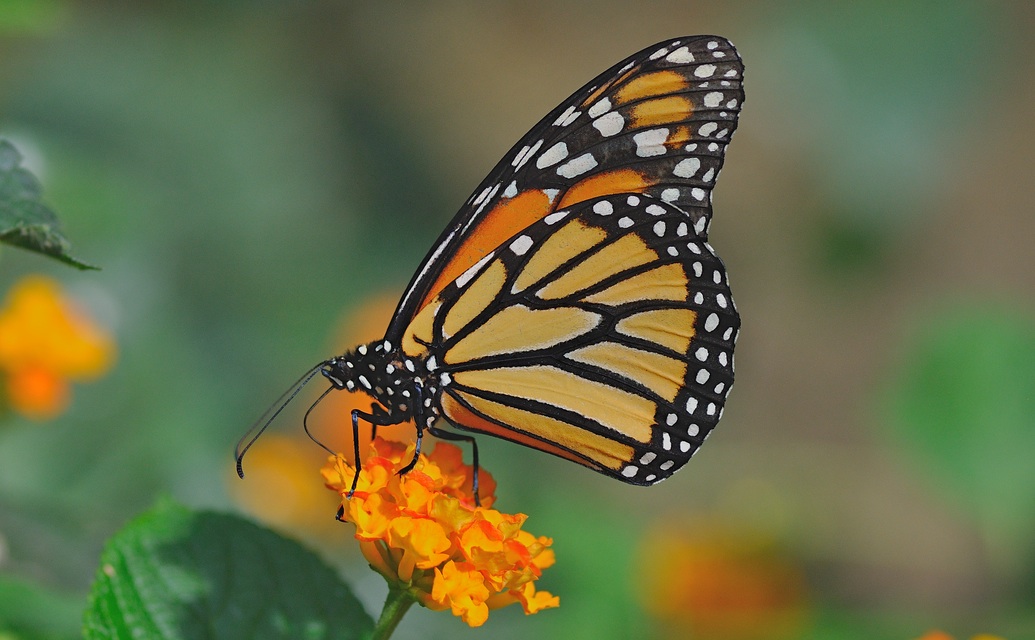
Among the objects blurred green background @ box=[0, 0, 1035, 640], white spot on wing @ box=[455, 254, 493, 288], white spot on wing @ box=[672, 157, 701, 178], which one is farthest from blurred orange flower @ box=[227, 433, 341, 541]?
white spot on wing @ box=[672, 157, 701, 178]

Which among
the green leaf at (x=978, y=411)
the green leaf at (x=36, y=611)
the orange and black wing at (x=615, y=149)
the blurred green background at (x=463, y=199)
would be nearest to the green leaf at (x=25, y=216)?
the blurred green background at (x=463, y=199)

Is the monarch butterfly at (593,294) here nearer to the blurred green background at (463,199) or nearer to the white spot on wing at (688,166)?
the white spot on wing at (688,166)

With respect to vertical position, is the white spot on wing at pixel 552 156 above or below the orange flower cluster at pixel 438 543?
above

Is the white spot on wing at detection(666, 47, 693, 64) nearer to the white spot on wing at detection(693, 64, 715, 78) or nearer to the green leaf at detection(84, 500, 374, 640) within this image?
the white spot on wing at detection(693, 64, 715, 78)

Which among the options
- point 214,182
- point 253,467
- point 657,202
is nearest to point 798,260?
point 214,182

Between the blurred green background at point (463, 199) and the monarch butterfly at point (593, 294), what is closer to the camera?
the monarch butterfly at point (593, 294)

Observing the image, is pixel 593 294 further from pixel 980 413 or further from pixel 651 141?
pixel 980 413

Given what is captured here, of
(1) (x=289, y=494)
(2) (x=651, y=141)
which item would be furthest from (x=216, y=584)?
(1) (x=289, y=494)

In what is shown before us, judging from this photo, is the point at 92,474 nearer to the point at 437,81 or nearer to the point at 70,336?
the point at 70,336
